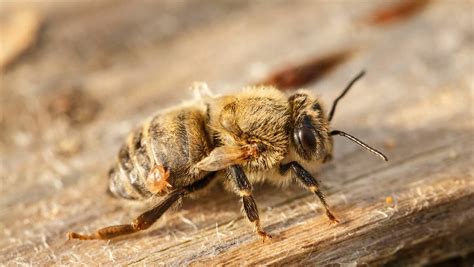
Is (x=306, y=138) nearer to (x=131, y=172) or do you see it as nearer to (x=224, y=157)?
(x=224, y=157)

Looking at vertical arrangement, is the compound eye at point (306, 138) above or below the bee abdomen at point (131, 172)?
below

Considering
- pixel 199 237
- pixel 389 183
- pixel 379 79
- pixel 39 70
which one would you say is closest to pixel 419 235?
pixel 389 183

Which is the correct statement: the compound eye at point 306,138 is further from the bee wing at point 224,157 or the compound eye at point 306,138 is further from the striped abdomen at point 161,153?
the striped abdomen at point 161,153

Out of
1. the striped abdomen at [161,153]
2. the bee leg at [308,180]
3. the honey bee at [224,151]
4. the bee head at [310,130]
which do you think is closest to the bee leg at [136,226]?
the honey bee at [224,151]

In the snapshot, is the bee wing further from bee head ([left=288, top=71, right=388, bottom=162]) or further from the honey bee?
bee head ([left=288, top=71, right=388, bottom=162])

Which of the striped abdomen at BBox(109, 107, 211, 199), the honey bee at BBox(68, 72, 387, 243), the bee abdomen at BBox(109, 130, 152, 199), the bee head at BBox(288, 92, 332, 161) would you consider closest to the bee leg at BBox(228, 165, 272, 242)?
the honey bee at BBox(68, 72, 387, 243)

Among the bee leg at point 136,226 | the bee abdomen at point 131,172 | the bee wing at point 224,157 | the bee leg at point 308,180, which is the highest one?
the bee abdomen at point 131,172
